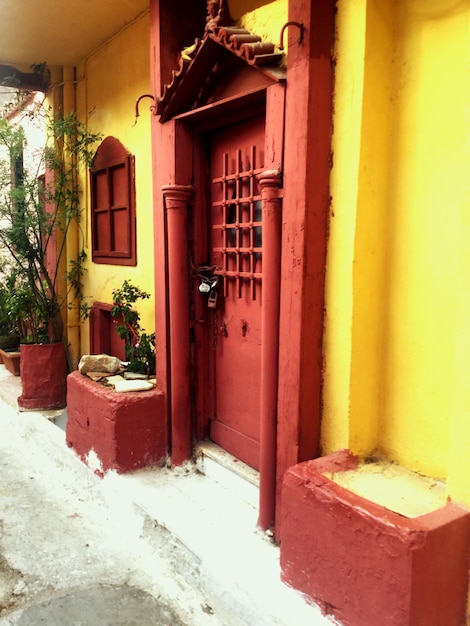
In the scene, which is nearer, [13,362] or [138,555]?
[138,555]

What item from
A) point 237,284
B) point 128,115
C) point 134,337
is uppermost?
point 128,115

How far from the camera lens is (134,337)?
4.31 metres

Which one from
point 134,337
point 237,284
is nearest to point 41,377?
point 134,337

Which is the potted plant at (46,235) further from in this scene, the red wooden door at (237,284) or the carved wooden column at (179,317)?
the red wooden door at (237,284)

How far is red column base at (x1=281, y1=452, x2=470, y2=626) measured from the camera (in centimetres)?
177

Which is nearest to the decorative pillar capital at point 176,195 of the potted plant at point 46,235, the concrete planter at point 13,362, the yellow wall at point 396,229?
the yellow wall at point 396,229

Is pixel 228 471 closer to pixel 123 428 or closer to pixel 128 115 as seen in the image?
pixel 123 428

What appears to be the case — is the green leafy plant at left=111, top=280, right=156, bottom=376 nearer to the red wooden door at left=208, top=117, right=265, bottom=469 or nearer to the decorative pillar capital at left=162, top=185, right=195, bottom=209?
the red wooden door at left=208, top=117, right=265, bottom=469

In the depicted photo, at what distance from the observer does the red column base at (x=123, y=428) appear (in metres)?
3.50

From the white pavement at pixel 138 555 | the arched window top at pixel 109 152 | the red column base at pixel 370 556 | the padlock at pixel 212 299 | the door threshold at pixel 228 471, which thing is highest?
the arched window top at pixel 109 152

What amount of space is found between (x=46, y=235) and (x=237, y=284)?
3478mm

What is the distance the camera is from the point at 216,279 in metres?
3.42

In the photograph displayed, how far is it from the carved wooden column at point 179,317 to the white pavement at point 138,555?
268mm

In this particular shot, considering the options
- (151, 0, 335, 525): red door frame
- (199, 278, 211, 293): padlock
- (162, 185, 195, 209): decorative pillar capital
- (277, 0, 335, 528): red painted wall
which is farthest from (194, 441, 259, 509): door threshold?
(162, 185, 195, 209): decorative pillar capital
